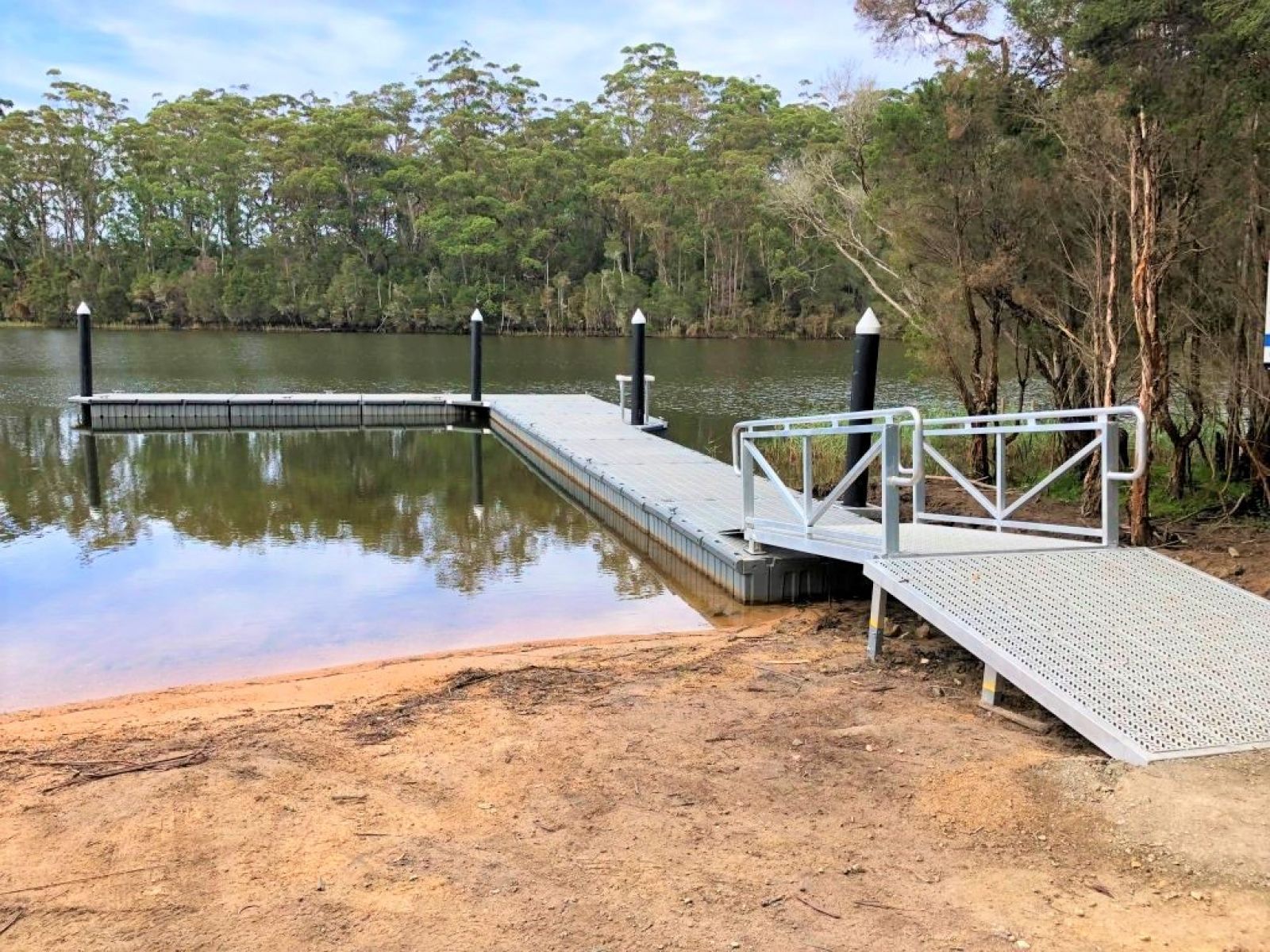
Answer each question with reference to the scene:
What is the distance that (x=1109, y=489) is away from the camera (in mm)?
5312

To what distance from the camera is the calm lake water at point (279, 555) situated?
6.07 metres

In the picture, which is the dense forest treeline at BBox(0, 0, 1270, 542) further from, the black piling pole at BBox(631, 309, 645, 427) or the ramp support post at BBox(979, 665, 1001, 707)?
the ramp support post at BBox(979, 665, 1001, 707)

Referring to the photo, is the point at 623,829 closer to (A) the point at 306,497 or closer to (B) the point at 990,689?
(B) the point at 990,689

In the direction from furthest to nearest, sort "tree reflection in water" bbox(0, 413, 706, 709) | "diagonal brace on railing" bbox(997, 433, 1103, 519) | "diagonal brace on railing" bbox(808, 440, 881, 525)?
"tree reflection in water" bbox(0, 413, 706, 709) < "diagonal brace on railing" bbox(808, 440, 881, 525) < "diagonal brace on railing" bbox(997, 433, 1103, 519)

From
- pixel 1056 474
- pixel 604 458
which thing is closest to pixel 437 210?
pixel 604 458

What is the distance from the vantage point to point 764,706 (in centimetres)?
423

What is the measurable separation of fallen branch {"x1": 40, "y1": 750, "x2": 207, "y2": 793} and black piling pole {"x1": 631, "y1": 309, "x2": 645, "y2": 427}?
1162 centimetres

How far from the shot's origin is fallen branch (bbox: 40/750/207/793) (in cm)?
348

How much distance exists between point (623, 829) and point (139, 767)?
1867mm

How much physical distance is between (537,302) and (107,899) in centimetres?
5254

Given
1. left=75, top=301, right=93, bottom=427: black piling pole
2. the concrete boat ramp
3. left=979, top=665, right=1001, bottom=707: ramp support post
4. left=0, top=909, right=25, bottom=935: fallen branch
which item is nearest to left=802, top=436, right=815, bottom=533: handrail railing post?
the concrete boat ramp

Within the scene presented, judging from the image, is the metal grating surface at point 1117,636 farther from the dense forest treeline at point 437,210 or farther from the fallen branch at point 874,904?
the dense forest treeline at point 437,210

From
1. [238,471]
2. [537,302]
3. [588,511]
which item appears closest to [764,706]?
[588,511]

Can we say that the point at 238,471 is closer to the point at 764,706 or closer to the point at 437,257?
the point at 764,706
